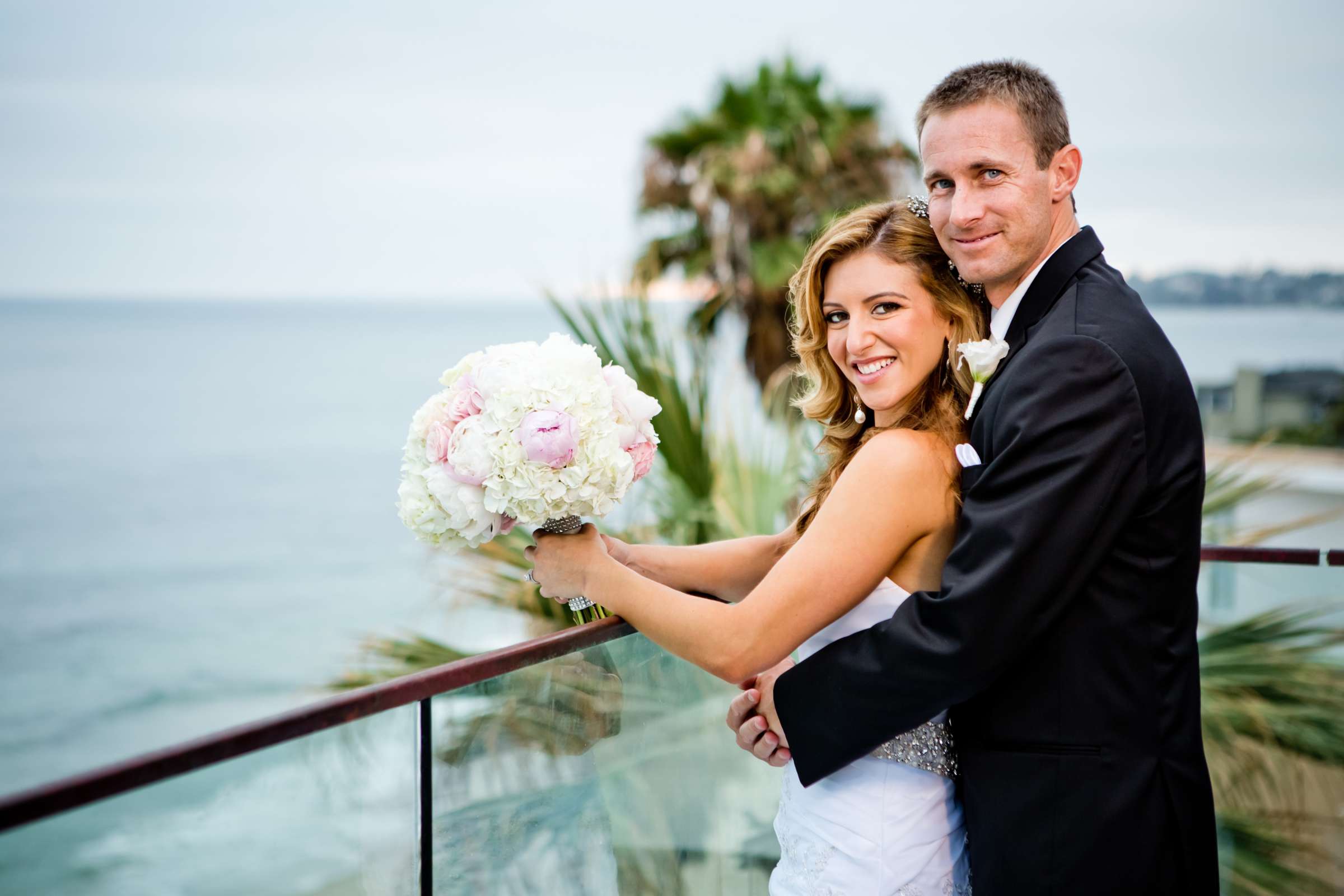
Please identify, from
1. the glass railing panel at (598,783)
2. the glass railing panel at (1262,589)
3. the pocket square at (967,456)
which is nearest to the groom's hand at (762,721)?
the glass railing panel at (598,783)

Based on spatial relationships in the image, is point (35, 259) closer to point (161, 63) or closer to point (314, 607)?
point (161, 63)

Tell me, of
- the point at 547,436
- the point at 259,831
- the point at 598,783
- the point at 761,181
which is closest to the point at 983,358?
the point at 547,436

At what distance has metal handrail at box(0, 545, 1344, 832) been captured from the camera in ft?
4.08

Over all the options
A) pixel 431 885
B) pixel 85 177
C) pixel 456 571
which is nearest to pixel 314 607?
pixel 456 571

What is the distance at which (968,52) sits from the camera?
40594 mm

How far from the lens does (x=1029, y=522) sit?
1.57 metres

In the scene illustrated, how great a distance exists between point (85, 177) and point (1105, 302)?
6268cm

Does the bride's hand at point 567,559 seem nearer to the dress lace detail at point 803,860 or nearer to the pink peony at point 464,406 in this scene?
the pink peony at point 464,406

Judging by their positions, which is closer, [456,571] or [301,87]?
[456,571]

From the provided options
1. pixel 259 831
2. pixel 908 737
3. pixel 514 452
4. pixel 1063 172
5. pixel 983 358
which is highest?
pixel 1063 172

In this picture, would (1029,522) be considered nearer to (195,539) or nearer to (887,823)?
(887,823)

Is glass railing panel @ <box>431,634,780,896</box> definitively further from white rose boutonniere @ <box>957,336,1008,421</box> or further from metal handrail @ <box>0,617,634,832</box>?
white rose boutonniere @ <box>957,336,1008,421</box>

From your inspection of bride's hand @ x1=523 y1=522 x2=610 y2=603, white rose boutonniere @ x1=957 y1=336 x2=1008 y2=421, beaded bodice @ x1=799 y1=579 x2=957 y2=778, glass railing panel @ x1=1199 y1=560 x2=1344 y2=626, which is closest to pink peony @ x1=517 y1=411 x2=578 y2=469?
bride's hand @ x1=523 y1=522 x2=610 y2=603

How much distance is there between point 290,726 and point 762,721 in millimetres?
878
